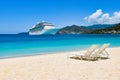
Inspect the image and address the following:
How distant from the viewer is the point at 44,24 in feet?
367

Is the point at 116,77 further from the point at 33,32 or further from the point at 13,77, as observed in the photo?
the point at 33,32

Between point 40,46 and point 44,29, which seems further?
point 44,29

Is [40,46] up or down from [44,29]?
down

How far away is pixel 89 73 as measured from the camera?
7887mm

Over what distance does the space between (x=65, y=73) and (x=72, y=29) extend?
6020 inches

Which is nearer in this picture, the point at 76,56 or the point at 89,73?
the point at 89,73

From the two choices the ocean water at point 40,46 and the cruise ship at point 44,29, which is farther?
the cruise ship at point 44,29

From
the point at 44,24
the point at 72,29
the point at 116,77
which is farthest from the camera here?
the point at 72,29

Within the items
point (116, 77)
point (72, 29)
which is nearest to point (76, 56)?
point (116, 77)

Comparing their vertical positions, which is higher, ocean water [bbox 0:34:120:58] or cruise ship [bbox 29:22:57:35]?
cruise ship [bbox 29:22:57:35]

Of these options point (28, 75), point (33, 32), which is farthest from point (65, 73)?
point (33, 32)

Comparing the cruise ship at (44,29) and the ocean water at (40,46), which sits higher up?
the cruise ship at (44,29)

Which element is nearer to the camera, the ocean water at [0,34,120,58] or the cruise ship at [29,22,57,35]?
the ocean water at [0,34,120,58]

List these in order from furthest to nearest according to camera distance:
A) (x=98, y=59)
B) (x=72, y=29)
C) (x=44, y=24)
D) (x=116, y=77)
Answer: (x=72, y=29), (x=44, y=24), (x=98, y=59), (x=116, y=77)
